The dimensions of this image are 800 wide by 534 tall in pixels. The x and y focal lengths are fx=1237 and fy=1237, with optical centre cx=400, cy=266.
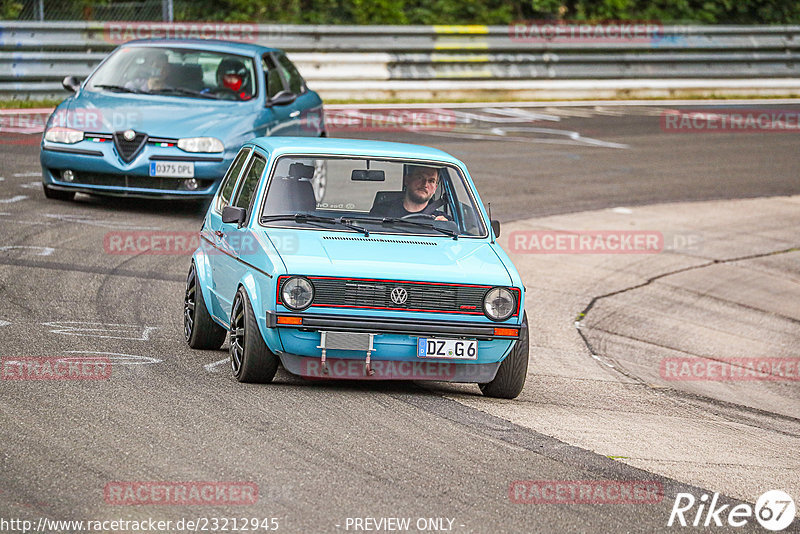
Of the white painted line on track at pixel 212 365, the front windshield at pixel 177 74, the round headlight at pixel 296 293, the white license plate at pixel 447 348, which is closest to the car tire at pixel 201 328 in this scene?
the white painted line on track at pixel 212 365

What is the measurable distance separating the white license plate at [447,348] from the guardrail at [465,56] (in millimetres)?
15117

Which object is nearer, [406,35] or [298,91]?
[298,91]

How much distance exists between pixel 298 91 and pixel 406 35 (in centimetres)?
954

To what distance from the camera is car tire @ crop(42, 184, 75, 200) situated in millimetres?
13522

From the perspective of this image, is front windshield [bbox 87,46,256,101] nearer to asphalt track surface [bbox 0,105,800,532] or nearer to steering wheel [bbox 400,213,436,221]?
asphalt track surface [bbox 0,105,800,532]

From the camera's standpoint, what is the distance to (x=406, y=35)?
24516mm

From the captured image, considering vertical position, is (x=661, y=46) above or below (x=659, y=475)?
above

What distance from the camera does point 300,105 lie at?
14922 mm

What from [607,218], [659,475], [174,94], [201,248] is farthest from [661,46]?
[659,475]

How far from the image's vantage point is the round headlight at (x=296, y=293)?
6.96 meters

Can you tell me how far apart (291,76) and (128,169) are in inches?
129

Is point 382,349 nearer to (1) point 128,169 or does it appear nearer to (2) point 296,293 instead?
(2) point 296,293

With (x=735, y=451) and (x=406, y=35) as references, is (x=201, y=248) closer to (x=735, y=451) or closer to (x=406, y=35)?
(x=735, y=451)

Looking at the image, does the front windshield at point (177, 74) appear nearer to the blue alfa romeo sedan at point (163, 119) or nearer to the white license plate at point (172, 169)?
the blue alfa romeo sedan at point (163, 119)
